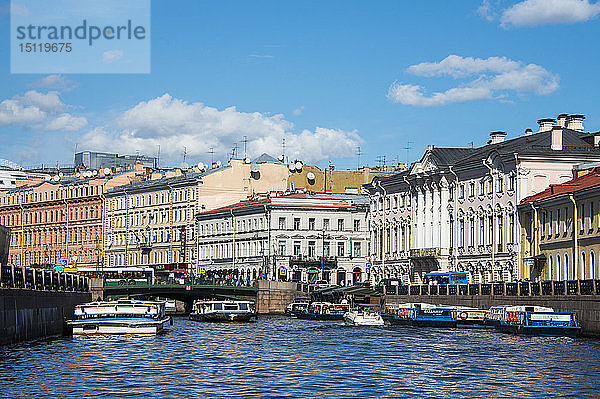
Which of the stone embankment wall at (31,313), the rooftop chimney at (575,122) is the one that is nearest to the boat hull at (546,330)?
the stone embankment wall at (31,313)

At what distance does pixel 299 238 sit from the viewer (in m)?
115

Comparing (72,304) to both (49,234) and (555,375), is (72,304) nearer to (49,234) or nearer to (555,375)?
(555,375)

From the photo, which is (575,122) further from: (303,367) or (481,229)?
(303,367)

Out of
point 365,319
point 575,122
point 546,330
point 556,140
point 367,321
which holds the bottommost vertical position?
point 367,321

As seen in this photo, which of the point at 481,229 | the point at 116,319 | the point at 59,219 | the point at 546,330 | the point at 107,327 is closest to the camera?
the point at 546,330

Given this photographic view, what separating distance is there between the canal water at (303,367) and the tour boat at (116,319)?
1.06 m

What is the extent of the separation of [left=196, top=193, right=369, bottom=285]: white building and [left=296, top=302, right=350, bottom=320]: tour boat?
21.8 meters

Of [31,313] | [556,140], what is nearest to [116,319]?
[31,313]

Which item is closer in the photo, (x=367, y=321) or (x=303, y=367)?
(x=303, y=367)

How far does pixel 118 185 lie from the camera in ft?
461

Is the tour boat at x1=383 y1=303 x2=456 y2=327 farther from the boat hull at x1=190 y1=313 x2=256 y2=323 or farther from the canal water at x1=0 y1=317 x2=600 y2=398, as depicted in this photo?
the boat hull at x1=190 y1=313 x2=256 y2=323

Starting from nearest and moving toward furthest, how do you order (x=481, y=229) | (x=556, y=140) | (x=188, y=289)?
(x=556, y=140) < (x=481, y=229) < (x=188, y=289)

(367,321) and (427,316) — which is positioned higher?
(427,316)

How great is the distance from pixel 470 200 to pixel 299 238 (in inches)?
1071
